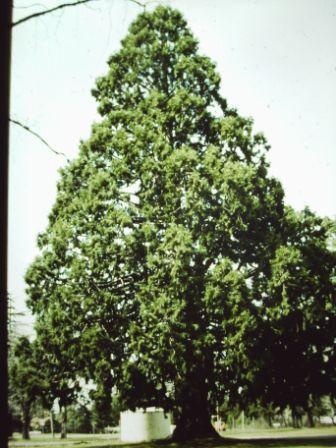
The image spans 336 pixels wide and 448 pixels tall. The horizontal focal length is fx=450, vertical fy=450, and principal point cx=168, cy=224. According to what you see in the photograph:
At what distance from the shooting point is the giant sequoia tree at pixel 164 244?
15.5m

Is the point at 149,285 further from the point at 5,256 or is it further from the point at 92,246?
the point at 5,256

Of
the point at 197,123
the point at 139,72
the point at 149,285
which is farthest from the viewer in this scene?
the point at 139,72

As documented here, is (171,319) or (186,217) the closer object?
(171,319)

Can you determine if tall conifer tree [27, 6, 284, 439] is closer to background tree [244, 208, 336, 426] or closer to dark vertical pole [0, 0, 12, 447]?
background tree [244, 208, 336, 426]

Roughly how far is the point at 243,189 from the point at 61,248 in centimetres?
749

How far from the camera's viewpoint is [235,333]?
15.2 metres

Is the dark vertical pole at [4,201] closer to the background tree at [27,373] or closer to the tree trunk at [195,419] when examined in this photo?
the tree trunk at [195,419]

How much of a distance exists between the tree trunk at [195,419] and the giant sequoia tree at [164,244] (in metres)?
0.05

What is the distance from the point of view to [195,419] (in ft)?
57.2

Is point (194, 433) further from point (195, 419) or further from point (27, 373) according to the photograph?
point (27, 373)

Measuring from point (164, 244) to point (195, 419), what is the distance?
704 centimetres

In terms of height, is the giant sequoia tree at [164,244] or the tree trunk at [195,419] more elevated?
the giant sequoia tree at [164,244]

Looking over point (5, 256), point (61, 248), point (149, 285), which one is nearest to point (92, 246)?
point (61, 248)

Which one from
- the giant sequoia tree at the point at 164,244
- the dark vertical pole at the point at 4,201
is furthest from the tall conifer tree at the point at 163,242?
the dark vertical pole at the point at 4,201
